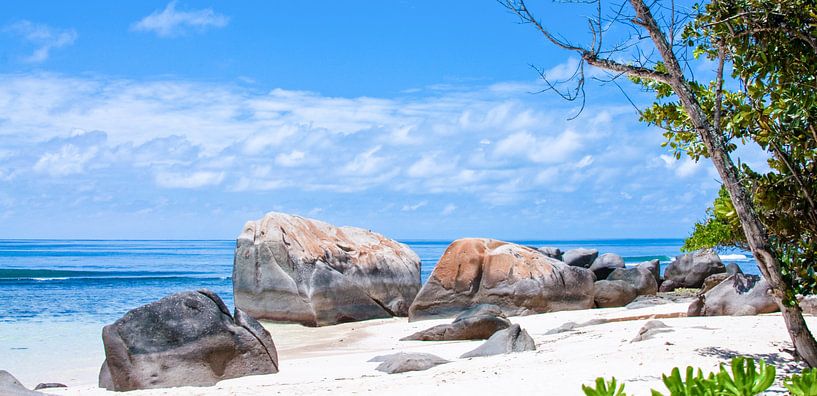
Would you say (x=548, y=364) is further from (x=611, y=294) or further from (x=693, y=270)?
(x=693, y=270)

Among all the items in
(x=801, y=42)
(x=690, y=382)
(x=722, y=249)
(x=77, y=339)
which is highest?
(x=801, y=42)

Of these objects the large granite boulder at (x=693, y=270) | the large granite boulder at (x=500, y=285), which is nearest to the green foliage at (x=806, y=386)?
the large granite boulder at (x=500, y=285)

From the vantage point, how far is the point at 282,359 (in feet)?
44.2

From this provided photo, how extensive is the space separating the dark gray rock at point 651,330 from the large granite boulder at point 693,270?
16808mm

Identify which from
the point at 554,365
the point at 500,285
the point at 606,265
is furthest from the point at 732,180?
the point at 606,265

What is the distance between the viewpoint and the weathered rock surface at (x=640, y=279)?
2333 centimetres

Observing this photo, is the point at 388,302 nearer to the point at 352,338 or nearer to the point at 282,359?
the point at 352,338

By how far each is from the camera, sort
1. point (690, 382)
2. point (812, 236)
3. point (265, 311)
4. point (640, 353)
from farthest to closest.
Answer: point (265, 311)
point (640, 353)
point (812, 236)
point (690, 382)

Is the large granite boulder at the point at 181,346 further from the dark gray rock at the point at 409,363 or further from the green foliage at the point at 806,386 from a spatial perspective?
the green foliage at the point at 806,386

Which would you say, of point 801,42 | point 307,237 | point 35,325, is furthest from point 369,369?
point 35,325

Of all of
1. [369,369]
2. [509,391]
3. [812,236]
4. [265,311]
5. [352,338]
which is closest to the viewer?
[509,391]

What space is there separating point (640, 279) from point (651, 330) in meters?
14.0

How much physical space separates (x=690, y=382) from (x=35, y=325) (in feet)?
65.7

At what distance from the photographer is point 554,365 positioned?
8734 mm
